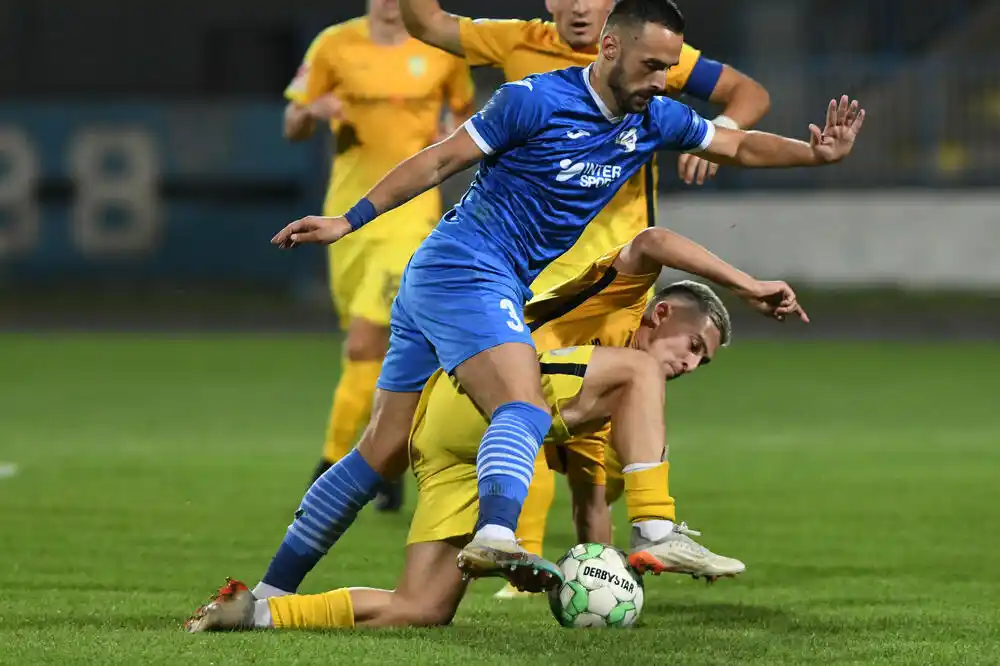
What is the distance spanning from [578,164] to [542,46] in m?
1.61

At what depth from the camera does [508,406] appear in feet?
16.9

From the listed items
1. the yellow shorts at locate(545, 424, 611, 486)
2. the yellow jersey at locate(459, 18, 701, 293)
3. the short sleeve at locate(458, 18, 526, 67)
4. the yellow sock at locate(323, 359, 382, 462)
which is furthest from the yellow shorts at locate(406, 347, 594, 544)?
the yellow sock at locate(323, 359, 382, 462)

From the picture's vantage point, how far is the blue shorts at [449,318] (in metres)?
5.30

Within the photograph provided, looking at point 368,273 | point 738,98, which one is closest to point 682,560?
point 738,98

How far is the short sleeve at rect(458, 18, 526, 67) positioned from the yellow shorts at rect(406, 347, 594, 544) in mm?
1853

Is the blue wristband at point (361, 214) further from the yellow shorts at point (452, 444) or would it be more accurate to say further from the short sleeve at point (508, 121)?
the yellow shorts at point (452, 444)

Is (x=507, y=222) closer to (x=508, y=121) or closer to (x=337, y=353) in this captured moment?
(x=508, y=121)

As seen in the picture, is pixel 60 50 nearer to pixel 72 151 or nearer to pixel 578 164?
pixel 72 151

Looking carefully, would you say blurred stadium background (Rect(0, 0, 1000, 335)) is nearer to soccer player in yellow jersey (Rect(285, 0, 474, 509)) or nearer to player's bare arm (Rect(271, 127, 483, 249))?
soccer player in yellow jersey (Rect(285, 0, 474, 509))

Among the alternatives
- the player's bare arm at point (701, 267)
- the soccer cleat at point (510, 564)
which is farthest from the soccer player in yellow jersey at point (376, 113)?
the soccer cleat at point (510, 564)

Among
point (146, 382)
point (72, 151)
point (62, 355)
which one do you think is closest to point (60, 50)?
point (72, 151)

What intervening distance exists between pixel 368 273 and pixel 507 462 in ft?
12.5

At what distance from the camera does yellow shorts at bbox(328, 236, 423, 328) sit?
8.62 m

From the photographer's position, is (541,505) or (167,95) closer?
(541,505)
